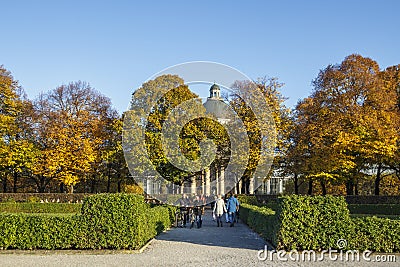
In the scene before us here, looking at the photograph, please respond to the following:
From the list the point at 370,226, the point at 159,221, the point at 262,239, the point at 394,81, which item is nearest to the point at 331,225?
the point at 370,226

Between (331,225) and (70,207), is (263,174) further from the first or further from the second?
(331,225)

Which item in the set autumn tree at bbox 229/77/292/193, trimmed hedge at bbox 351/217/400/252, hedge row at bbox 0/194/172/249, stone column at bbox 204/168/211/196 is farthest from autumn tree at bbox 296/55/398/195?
hedge row at bbox 0/194/172/249

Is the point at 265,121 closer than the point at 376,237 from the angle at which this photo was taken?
No

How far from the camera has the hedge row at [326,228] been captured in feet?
38.7

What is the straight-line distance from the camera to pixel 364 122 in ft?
103

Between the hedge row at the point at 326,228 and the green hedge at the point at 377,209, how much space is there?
16761 mm

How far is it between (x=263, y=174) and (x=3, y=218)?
23310 mm

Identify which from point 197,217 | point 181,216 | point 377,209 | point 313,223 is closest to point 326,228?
point 313,223

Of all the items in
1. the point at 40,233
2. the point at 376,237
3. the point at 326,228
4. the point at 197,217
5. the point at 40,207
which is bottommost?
the point at 40,207

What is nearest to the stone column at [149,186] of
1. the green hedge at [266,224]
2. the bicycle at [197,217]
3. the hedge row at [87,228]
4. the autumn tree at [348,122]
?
the autumn tree at [348,122]

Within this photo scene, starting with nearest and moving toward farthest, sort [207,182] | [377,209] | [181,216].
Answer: [181,216]
[377,209]
[207,182]

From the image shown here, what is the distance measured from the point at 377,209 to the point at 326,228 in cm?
1788

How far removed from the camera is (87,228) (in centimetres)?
1236

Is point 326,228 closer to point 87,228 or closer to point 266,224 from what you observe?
point 266,224
